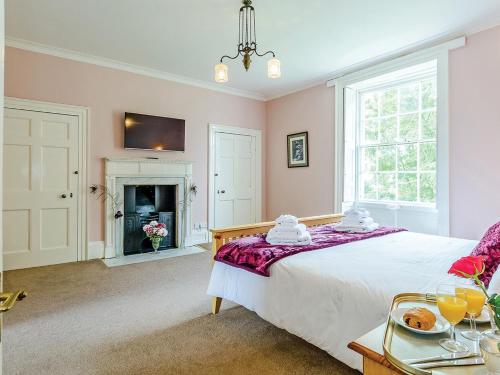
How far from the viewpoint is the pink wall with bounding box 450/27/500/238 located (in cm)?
300

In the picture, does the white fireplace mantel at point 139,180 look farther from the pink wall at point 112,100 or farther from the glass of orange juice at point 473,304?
the glass of orange juice at point 473,304

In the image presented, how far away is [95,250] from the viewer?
4.02m

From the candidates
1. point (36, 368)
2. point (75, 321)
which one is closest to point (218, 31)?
point (75, 321)

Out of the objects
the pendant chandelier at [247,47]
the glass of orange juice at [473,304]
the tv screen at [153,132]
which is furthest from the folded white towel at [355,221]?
the tv screen at [153,132]

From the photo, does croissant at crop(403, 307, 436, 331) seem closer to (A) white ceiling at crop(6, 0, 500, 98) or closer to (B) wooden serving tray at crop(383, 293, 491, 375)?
(B) wooden serving tray at crop(383, 293, 491, 375)

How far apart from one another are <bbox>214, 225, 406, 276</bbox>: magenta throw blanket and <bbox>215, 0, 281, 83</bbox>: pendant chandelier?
140cm

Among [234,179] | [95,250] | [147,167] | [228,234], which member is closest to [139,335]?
[228,234]

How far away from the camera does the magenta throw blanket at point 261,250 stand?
198cm

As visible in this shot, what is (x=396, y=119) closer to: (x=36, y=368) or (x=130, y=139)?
(x=130, y=139)

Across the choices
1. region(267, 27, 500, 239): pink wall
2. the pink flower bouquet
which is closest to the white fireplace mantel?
the pink flower bouquet

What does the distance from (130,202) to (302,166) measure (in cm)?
278

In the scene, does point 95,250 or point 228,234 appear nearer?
point 228,234

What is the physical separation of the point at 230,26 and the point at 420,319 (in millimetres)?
3119

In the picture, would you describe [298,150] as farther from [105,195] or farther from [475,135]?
[105,195]
